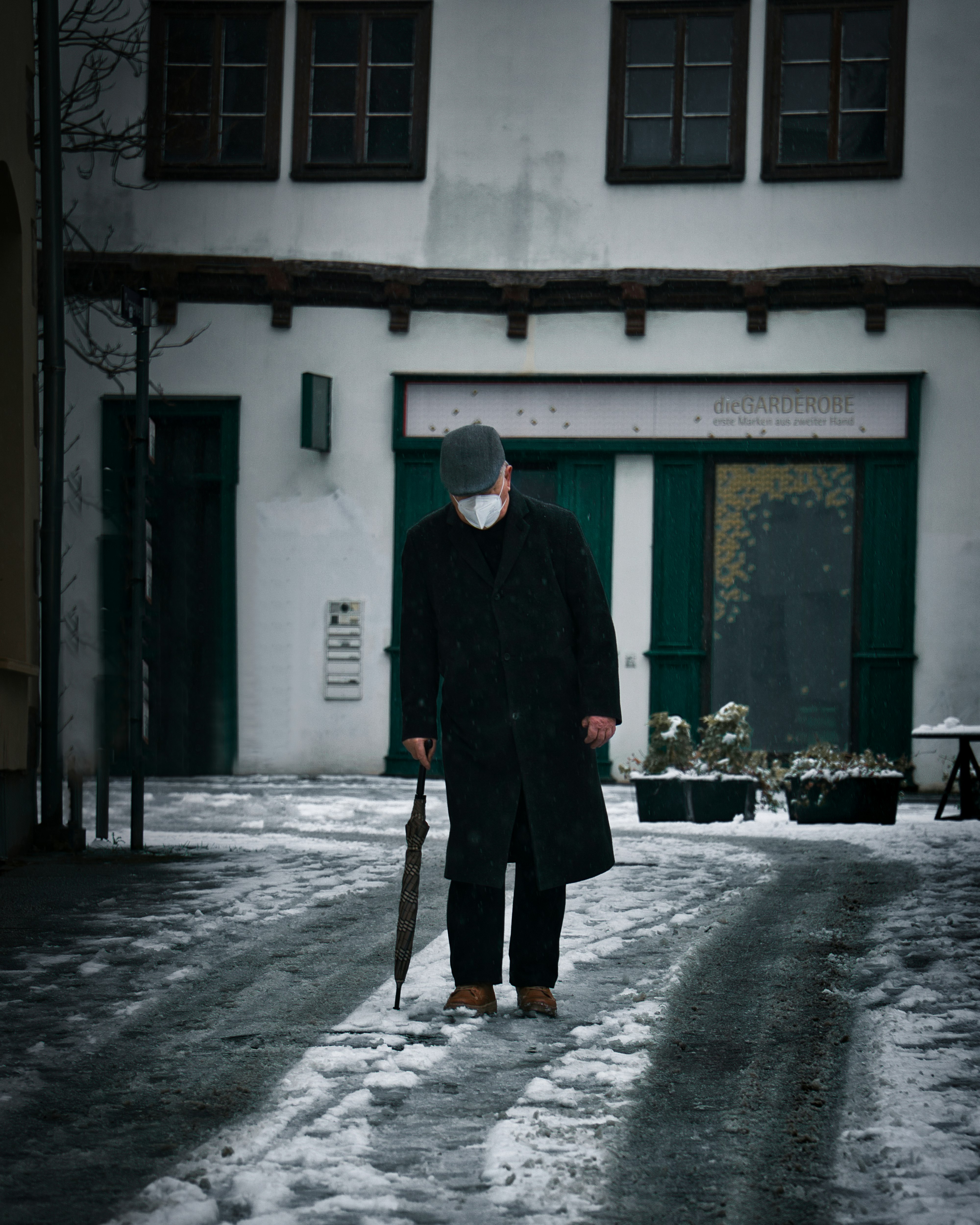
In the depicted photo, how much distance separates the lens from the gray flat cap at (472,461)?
193 inches

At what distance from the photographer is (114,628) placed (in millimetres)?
14711

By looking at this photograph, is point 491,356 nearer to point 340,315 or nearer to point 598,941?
point 340,315

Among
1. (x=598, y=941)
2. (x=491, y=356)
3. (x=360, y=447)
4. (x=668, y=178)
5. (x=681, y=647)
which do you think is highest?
(x=668, y=178)

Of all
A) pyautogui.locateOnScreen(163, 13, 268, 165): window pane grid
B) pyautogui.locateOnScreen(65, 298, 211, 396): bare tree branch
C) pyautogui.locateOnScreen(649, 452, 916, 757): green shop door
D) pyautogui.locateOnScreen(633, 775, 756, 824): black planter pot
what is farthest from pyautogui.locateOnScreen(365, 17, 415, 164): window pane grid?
pyautogui.locateOnScreen(633, 775, 756, 824): black planter pot

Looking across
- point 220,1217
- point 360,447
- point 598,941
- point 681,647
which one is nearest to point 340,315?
point 360,447

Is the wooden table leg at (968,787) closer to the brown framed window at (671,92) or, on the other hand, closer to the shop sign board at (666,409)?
the shop sign board at (666,409)

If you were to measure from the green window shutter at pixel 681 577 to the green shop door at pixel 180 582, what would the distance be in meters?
4.16

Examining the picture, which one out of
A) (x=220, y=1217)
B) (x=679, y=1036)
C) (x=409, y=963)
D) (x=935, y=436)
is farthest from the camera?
(x=935, y=436)

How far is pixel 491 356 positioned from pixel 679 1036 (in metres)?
10.7

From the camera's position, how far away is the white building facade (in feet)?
46.5

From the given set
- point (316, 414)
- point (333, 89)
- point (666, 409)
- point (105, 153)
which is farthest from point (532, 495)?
point (105, 153)

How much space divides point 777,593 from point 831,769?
3674 mm

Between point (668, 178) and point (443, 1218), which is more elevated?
point (668, 178)

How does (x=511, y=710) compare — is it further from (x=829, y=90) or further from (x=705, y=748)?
(x=829, y=90)
